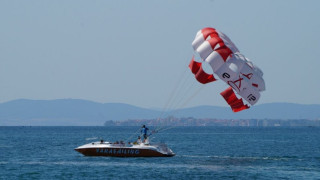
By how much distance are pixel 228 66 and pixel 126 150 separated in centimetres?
1412

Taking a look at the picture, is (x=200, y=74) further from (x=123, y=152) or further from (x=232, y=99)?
(x=123, y=152)

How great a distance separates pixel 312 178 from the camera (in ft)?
146

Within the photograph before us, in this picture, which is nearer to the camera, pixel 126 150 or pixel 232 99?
pixel 232 99

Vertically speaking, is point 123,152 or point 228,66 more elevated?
point 228,66

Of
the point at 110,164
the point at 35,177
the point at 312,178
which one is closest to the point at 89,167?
the point at 110,164

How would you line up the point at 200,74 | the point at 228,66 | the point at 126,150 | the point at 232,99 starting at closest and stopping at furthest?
the point at 228,66
the point at 200,74
the point at 232,99
the point at 126,150

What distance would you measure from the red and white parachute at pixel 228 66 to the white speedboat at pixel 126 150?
34.9 feet

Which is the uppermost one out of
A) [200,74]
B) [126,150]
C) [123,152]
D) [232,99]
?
[200,74]

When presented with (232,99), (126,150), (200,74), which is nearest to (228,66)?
(200,74)

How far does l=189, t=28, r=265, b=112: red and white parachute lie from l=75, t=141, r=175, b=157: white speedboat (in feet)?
34.9

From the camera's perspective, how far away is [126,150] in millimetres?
55719

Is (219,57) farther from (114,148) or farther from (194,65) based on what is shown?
(114,148)

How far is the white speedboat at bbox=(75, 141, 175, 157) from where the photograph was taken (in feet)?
181

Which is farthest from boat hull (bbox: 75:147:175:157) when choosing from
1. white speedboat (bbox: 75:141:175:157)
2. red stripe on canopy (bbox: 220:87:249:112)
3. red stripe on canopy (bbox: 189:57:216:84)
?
red stripe on canopy (bbox: 189:57:216:84)
